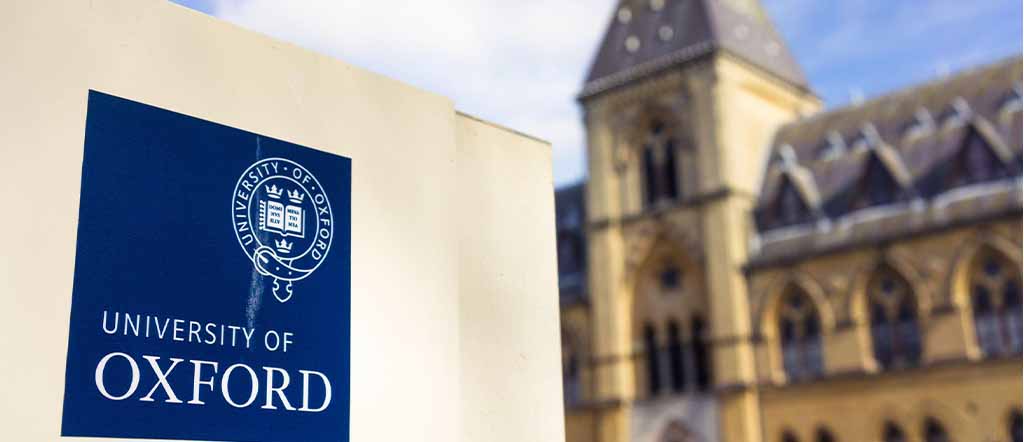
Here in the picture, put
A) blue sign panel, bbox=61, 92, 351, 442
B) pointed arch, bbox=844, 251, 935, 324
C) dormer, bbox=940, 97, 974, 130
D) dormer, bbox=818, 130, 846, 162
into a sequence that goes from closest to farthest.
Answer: blue sign panel, bbox=61, 92, 351, 442, pointed arch, bbox=844, 251, 935, 324, dormer, bbox=940, 97, 974, 130, dormer, bbox=818, 130, 846, 162

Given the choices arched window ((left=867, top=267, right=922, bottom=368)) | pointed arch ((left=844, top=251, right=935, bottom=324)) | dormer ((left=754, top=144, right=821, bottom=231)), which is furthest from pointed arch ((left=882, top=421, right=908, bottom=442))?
dormer ((left=754, top=144, right=821, bottom=231))

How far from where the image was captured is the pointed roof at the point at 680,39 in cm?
3341

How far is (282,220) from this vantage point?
26.4 ft

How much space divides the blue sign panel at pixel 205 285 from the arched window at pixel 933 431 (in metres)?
22.0

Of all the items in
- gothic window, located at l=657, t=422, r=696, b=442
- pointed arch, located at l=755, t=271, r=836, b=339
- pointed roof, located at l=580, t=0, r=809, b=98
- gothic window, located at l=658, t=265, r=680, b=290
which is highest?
pointed roof, located at l=580, t=0, r=809, b=98

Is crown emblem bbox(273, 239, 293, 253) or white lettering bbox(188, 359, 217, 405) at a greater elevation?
crown emblem bbox(273, 239, 293, 253)

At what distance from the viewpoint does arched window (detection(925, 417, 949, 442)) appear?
88.0 feet

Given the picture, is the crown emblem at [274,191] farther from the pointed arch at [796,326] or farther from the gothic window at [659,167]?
the gothic window at [659,167]

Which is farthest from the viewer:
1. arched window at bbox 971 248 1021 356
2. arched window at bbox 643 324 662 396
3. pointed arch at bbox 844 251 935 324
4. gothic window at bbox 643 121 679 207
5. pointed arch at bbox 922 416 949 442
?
gothic window at bbox 643 121 679 207

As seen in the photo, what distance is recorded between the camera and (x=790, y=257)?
30172mm

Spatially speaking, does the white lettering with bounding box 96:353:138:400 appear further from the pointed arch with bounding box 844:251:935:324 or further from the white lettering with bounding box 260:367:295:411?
the pointed arch with bounding box 844:251:935:324

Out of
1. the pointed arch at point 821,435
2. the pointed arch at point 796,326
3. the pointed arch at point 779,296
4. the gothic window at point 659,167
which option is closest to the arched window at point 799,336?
the pointed arch at point 796,326

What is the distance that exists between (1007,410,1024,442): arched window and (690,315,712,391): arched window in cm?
791

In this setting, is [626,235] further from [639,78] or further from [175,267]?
[175,267]
